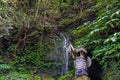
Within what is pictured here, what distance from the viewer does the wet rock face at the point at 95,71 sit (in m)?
7.13

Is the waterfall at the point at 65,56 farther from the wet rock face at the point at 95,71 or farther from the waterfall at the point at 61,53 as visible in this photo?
the wet rock face at the point at 95,71

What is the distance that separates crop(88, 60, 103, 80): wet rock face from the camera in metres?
7.13

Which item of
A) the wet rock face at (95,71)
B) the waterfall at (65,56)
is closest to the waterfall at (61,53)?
the waterfall at (65,56)

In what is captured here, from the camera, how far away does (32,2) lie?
1099 cm

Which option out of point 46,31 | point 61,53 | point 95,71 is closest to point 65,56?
point 61,53

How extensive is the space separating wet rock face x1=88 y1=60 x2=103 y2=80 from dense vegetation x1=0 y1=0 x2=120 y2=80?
2.1 inches

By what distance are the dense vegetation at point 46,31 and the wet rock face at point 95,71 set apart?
5 centimetres

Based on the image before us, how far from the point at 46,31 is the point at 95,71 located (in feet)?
12.0

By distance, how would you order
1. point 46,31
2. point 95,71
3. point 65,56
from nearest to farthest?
1. point 95,71
2. point 65,56
3. point 46,31

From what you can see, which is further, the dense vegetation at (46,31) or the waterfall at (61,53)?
the waterfall at (61,53)

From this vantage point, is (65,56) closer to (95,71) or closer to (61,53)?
(61,53)

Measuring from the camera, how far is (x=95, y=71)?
23.6 feet

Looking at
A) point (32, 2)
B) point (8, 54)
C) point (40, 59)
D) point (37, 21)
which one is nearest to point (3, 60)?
point (8, 54)

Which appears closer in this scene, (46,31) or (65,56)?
(65,56)
